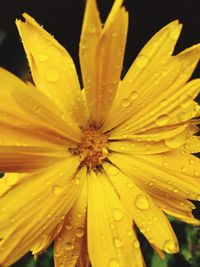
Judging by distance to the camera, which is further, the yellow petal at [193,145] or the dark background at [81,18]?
the dark background at [81,18]

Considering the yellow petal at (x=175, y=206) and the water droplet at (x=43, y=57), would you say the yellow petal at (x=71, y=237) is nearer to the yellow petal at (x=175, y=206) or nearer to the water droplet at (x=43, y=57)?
the yellow petal at (x=175, y=206)

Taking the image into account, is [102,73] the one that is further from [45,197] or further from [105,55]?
[45,197]

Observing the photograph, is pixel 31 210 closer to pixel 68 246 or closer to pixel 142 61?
pixel 68 246

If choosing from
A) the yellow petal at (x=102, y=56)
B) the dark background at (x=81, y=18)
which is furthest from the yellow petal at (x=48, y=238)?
the dark background at (x=81, y=18)

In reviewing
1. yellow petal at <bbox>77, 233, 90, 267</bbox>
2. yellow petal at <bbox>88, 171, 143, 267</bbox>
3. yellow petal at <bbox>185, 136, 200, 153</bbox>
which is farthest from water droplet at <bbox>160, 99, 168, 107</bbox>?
yellow petal at <bbox>77, 233, 90, 267</bbox>

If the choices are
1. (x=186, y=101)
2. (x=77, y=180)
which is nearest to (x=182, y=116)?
(x=186, y=101)

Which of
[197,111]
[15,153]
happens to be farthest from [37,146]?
[197,111]

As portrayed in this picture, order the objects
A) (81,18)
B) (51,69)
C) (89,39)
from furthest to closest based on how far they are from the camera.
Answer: (81,18) → (51,69) → (89,39)

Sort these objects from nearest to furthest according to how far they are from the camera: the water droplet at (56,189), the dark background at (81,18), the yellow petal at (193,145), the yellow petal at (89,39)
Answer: the yellow petal at (89,39), the water droplet at (56,189), the yellow petal at (193,145), the dark background at (81,18)
